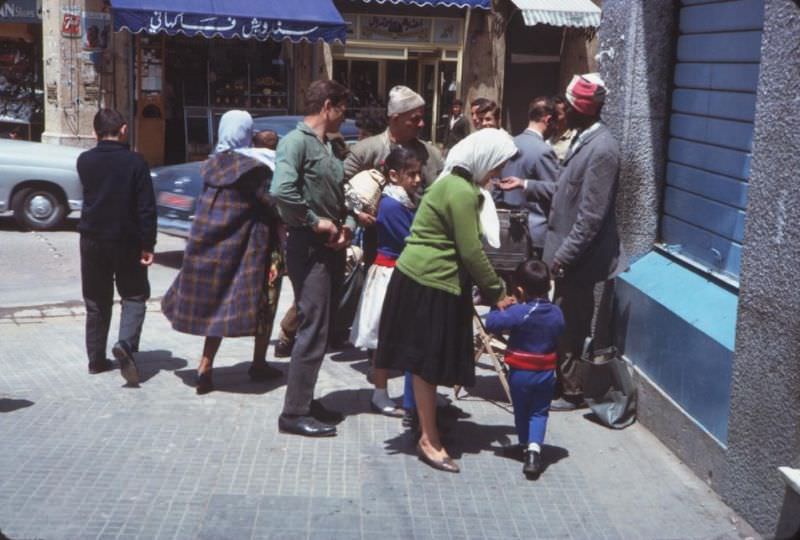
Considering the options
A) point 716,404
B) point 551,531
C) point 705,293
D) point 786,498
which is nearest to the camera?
point 786,498

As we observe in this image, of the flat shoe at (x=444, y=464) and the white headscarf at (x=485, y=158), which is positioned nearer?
the white headscarf at (x=485, y=158)

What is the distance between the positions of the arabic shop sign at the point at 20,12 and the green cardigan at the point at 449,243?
51.2ft

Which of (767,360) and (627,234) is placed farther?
(627,234)

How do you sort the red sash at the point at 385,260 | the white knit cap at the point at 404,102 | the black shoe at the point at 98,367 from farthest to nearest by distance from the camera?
the black shoe at the point at 98,367 < the white knit cap at the point at 404,102 < the red sash at the point at 385,260

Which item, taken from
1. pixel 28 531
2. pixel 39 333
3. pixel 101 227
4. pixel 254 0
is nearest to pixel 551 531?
pixel 28 531

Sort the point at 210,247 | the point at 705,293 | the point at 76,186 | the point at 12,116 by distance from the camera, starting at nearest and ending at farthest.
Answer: the point at 705,293
the point at 210,247
the point at 76,186
the point at 12,116

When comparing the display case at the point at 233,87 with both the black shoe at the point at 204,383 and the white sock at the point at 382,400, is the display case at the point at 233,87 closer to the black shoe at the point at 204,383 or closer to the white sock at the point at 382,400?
the black shoe at the point at 204,383

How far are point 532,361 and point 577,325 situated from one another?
106cm

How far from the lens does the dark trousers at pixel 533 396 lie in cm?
515

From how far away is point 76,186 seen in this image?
12570 millimetres

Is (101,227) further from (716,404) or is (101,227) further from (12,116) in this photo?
(12,116)

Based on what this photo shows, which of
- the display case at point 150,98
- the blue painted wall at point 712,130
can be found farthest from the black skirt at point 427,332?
the display case at point 150,98

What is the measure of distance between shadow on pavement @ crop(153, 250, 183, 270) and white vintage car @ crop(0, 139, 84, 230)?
1727 mm

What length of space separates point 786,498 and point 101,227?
13.7 ft
